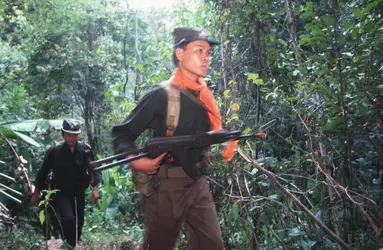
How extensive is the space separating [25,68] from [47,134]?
3.49 metres

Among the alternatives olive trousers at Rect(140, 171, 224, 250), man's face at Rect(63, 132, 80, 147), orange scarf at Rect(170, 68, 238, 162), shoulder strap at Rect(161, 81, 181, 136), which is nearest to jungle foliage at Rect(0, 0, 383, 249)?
orange scarf at Rect(170, 68, 238, 162)

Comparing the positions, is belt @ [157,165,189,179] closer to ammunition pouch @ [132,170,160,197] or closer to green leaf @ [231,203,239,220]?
ammunition pouch @ [132,170,160,197]

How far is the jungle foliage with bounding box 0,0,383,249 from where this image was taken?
3.52 meters

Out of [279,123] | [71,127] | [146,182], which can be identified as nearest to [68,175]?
[71,127]

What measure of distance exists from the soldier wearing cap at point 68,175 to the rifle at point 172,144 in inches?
102

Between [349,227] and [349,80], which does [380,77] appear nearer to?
[349,80]

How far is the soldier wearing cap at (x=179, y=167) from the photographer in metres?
3.33

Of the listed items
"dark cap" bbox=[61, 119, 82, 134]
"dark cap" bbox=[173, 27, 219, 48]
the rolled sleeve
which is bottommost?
"dark cap" bbox=[61, 119, 82, 134]

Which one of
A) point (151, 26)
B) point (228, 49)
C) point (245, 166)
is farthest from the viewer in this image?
point (151, 26)

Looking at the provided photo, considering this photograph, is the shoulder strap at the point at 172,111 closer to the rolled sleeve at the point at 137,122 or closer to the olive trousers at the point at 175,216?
the rolled sleeve at the point at 137,122

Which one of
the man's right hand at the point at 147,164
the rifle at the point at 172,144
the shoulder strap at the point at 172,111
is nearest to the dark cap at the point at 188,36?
the shoulder strap at the point at 172,111

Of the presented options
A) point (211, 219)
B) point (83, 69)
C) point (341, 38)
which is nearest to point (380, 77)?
point (341, 38)

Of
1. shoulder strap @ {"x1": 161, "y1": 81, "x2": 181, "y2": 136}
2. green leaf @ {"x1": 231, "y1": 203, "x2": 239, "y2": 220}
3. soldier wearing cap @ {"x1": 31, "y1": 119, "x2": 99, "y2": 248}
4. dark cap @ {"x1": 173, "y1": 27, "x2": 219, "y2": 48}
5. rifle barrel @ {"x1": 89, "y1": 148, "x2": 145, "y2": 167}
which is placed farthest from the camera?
soldier wearing cap @ {"x1": 31, "y1": 119, "x2": 99, "y2": 248}

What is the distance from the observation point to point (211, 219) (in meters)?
3.37
